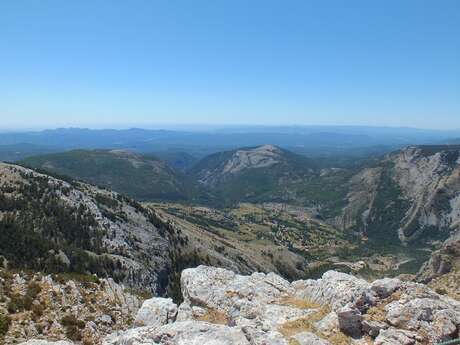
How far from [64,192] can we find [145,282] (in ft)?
175

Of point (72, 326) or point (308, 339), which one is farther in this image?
point (72, 326)

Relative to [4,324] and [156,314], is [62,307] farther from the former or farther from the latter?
[156,314]

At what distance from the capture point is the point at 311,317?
25562mm

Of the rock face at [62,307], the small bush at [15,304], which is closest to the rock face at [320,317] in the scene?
the rock face at [62,307]

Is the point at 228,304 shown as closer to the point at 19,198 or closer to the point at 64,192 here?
the point at 19,198

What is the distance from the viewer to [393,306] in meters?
23.0

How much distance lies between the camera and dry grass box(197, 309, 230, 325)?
1133 inches

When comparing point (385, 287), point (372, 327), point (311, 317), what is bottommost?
point (311, 317)

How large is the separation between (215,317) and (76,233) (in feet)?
290

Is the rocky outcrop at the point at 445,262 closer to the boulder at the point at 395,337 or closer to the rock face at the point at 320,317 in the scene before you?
the rock face at the point at 320,317

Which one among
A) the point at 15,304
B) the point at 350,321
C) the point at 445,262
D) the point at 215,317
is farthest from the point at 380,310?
the point at 445,262

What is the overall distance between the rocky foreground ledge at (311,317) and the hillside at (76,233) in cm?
3691

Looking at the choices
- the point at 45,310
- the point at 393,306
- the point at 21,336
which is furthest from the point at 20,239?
the point at 393,306

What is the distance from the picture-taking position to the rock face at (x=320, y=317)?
21250 millimetres
